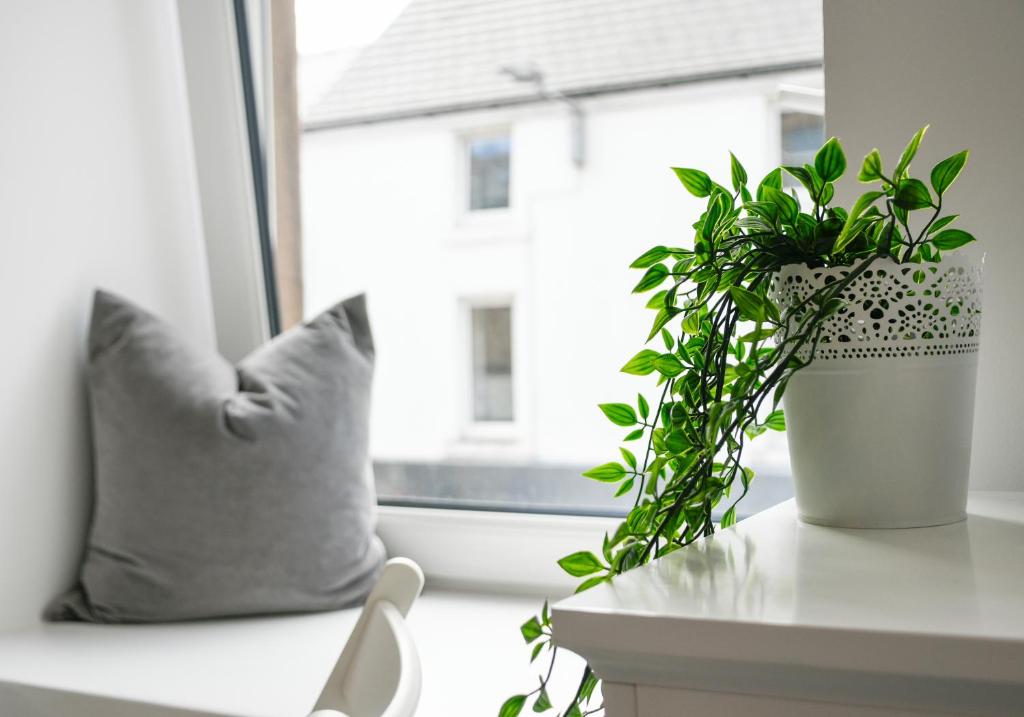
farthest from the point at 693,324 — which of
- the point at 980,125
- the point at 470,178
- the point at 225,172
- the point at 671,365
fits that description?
the point at 225,172

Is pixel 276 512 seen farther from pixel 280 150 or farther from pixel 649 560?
pixel 649 560

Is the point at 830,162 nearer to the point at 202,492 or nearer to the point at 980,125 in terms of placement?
the point at 980,125

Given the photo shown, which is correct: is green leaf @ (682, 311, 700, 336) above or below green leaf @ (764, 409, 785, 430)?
above

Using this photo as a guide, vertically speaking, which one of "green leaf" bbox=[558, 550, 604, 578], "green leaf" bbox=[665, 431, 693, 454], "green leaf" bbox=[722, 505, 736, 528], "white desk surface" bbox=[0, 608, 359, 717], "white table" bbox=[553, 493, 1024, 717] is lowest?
"white desk surface" bbox=[0, 608, 359, 717]

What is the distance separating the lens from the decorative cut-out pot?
62 centimetres

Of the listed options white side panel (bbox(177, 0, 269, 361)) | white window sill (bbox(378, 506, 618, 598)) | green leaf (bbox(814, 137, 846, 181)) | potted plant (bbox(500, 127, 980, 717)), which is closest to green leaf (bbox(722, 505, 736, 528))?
potted plant (bbox(500, 127, 980, 717))

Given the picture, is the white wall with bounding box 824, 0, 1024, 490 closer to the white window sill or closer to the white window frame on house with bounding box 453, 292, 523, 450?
the white window sill

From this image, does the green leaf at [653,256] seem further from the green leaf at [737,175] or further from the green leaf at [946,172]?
the green leaf at [946,172]

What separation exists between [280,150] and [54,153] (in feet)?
1.34

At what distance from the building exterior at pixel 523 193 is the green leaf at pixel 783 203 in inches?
32.3

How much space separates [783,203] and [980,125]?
410 millimetres

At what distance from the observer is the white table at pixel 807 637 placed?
38 centimetres

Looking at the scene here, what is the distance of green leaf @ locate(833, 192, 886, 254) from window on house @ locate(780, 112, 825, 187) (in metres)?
0.82

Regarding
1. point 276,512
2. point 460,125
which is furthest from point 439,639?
point 460,125
